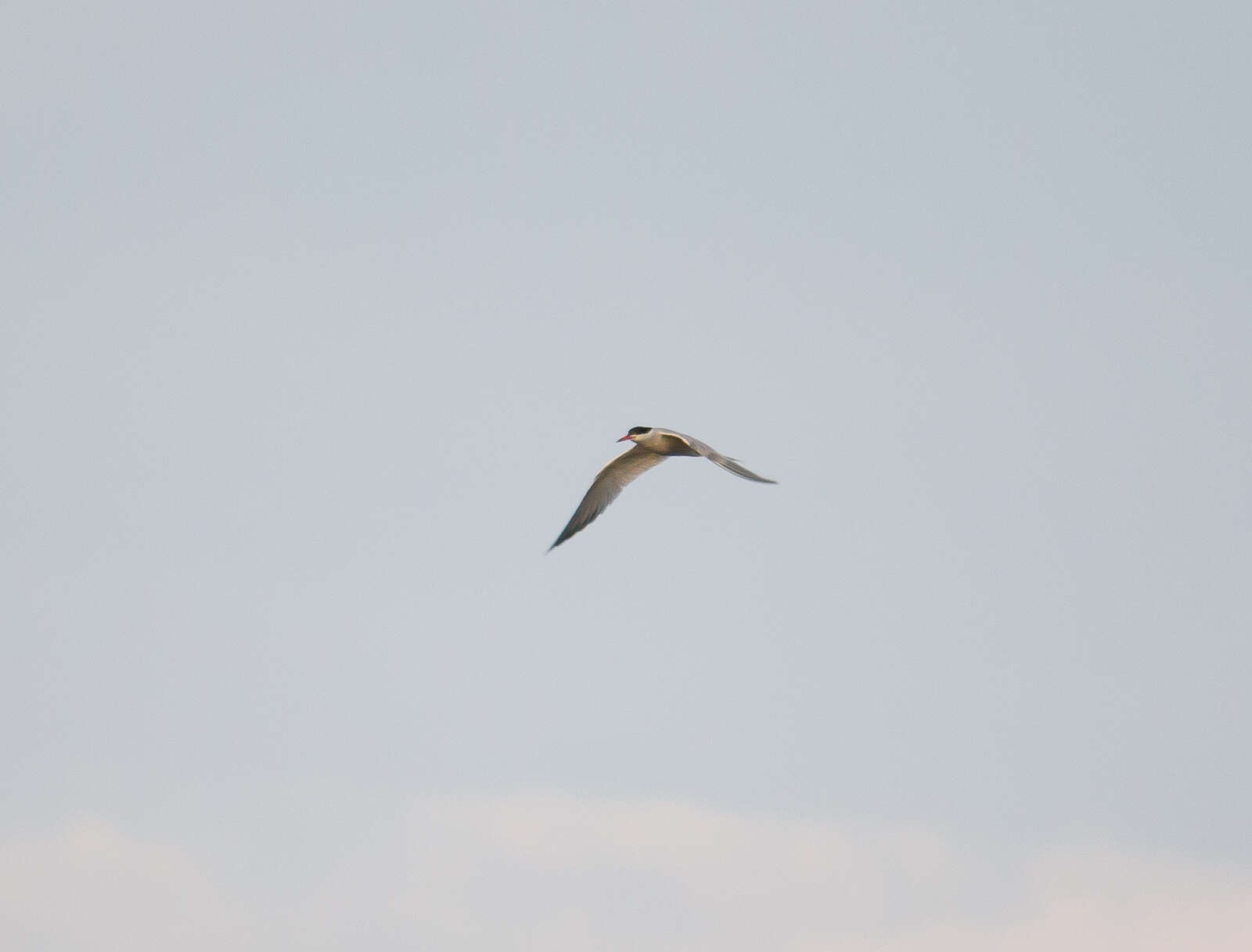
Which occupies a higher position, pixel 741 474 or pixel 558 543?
pixel 558 543

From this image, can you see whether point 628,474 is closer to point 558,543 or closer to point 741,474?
point 558,543

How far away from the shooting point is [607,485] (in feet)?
109

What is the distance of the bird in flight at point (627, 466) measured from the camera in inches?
1211

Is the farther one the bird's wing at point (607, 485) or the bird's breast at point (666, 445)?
the bird's wing at point (607, 485)

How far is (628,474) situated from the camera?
33.1 metres

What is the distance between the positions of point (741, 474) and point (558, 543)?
27.2 ft

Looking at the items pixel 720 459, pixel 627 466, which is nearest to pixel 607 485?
pixel 627 466

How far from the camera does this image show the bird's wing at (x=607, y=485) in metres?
32.6

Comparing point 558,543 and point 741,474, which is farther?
point 558,543

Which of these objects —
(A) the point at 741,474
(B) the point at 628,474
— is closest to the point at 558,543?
(B) the point at 628,474

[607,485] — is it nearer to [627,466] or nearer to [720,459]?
[627,466]

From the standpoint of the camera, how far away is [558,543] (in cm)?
3209

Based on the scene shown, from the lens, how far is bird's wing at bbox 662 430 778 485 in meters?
24.4

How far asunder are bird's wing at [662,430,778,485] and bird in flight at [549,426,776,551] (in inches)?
42.9
